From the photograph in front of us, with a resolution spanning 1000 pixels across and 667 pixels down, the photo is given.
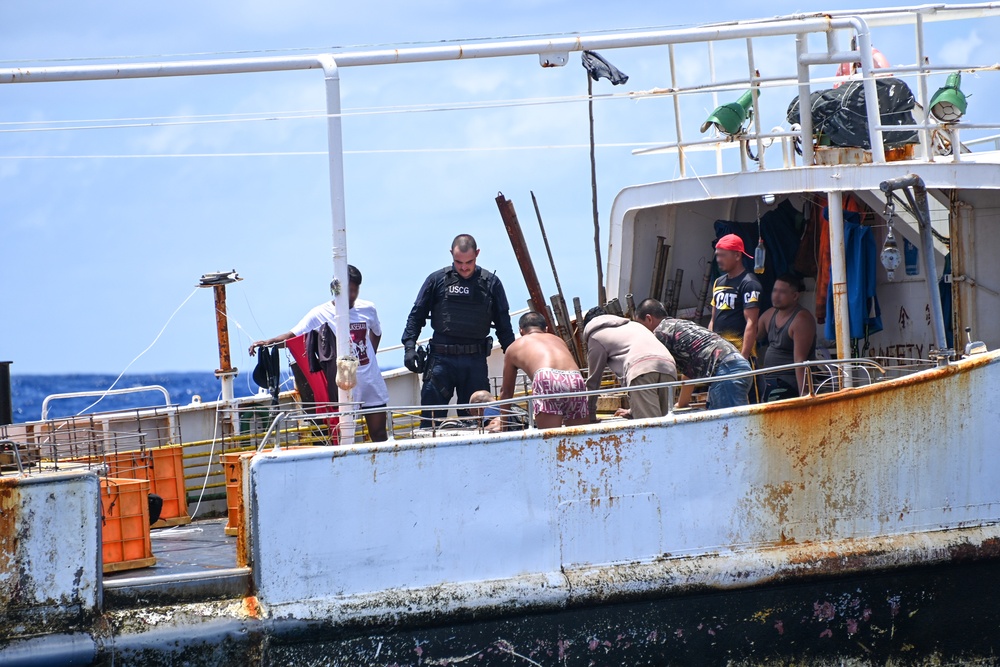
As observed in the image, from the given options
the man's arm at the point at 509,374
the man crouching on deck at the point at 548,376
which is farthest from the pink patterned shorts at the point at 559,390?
the man's arm at the point at 509,374

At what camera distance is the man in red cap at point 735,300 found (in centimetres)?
848

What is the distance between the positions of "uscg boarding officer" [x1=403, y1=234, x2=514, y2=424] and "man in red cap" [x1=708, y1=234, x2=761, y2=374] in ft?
5.60

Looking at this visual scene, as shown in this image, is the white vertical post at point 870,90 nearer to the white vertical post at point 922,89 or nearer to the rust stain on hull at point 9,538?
the white vertical post at point 922,89

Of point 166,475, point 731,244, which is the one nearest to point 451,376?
point 166,475

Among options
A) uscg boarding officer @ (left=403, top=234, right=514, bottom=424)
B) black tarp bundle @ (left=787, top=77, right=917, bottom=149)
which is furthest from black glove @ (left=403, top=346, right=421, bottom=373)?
black tarp bundle @ (left=787, top=77, right=917, bottom=149)

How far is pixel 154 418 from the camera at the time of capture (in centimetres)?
898

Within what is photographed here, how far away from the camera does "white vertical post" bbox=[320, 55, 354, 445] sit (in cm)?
639

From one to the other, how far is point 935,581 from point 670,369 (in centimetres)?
201

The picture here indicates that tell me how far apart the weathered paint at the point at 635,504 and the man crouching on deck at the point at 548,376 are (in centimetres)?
63

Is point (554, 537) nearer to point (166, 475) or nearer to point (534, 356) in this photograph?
point (534, 356)


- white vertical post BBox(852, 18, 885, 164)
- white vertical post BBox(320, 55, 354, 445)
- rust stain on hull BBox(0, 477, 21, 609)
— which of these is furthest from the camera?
white vertical post BBox(852, 18, 885, 164)

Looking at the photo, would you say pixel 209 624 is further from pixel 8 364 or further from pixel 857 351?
pixel 857 351

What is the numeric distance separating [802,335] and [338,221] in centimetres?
350

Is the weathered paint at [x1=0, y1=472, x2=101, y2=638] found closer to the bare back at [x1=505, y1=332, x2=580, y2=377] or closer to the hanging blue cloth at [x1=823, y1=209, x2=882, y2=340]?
the bare back at [x1=505, y1=332, x2=580, y2=377]
